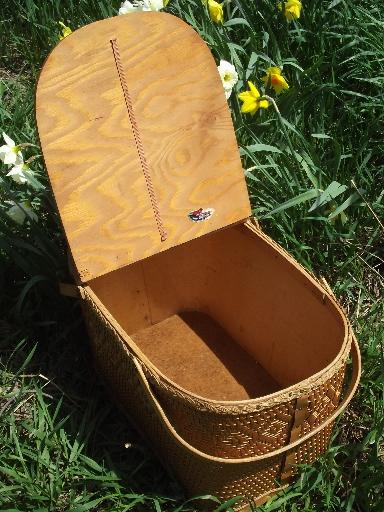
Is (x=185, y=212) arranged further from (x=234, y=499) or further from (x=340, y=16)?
(x=340, y=16)

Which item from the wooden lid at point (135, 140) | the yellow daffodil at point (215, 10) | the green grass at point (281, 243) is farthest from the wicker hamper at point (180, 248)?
the yellow daffodil at point (215, 10)

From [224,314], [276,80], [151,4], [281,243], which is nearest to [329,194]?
[281,243]

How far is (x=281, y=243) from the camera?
2.35m

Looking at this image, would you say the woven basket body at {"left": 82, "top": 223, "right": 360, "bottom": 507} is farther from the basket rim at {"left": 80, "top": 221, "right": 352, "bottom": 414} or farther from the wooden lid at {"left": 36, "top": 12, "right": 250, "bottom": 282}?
the wooden lid at {"left": 36, "top": 12, "right": 250, "bottom": 282}

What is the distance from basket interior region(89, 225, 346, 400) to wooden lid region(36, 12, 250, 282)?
0.20 m

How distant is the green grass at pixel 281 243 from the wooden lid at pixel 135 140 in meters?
0.30

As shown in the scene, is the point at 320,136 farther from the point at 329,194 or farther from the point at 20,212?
the point at 20,212

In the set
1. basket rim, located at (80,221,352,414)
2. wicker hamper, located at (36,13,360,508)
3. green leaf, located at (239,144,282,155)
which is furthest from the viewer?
green leaf, located at (239,144,282,155)

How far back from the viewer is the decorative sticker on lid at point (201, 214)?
1997 mm

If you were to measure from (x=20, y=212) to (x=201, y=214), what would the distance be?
54 cm

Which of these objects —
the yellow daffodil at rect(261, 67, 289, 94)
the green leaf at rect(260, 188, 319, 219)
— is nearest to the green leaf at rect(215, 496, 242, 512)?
the green leaf at rect(260, 188, 319, 219)

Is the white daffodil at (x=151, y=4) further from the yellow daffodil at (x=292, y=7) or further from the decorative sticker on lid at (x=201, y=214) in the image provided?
the decorative sticker on lid at (x=201, y=214)

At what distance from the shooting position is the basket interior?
6.59 feet

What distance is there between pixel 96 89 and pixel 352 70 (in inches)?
49.6
